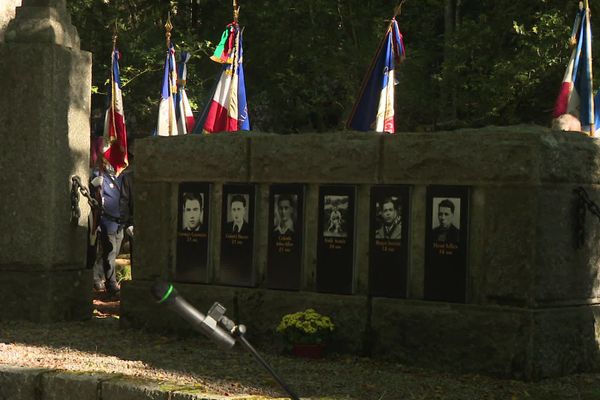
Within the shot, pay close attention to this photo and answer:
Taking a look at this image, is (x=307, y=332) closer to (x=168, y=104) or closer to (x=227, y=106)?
(x=227, y=106)

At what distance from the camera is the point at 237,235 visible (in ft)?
30.8

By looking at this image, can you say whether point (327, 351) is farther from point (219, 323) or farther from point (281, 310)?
point (219, 323)

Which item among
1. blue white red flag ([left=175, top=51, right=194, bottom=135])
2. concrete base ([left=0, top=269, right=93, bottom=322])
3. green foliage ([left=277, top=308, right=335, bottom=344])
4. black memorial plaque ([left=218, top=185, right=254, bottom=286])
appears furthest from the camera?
blue white red flag ([left=175, top=51, right=194, bottom=135])

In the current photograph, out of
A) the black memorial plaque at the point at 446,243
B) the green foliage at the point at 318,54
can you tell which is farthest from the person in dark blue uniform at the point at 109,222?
the green foliage at the point at 318,54

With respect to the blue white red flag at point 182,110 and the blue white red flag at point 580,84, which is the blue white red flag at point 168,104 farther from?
the blue white red flag at point 580,84

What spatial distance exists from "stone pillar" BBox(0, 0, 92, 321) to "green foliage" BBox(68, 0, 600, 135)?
1056 centimetres

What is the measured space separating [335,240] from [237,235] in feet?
3.54

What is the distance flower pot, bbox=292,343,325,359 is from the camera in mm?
8477

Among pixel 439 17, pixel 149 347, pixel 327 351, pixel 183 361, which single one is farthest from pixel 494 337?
pixel 439 17

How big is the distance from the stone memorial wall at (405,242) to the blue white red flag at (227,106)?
15.7 ft

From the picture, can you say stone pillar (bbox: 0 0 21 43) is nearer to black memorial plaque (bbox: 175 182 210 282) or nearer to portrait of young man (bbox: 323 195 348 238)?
black memorial plaque (bbox: 175 182 210 282)

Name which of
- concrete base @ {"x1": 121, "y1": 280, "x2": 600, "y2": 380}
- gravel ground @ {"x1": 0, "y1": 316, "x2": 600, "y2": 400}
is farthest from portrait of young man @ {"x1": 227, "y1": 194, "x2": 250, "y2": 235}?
gravel ground @ {"x1": 0, "y1": 316, "x2": 600, "y2": 400}

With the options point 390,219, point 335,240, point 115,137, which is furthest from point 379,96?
point 390,219

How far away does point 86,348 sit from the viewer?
29.1 feet
